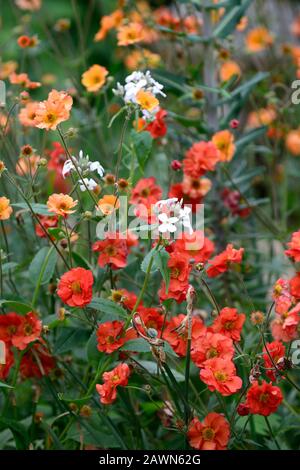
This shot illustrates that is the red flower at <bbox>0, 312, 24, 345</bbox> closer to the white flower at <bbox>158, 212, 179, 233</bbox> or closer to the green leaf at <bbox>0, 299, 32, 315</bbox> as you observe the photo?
the green leaf at <bbox>0, 299, 32, 315</bbox>

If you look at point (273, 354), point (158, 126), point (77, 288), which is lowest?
point (273, 354)

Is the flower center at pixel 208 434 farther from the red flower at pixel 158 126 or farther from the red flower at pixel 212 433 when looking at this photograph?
the red flower at pixel 158 126

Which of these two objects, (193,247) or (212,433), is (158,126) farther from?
(212,433)

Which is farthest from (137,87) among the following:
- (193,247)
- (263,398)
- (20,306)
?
(263,398)

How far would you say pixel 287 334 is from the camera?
1141 mm

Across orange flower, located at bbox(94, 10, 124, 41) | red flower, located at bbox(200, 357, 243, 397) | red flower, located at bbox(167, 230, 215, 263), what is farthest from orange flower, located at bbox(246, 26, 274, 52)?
red flower, located at bbox(200, 357, 243, 397)

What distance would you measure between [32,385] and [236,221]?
0.61m

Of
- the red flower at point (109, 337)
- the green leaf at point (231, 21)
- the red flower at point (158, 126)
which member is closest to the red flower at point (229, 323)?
the red flower at point (109, 337)

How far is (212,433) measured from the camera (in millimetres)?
1135

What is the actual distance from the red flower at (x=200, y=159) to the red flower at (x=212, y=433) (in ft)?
1.50

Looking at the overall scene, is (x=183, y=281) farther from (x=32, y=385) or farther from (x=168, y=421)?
(x=32, y=385)

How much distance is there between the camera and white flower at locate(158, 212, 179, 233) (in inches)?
A: 41.9

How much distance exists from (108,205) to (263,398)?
1.13 feet

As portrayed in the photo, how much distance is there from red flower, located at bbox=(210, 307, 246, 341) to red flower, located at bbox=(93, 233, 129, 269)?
16 cm
